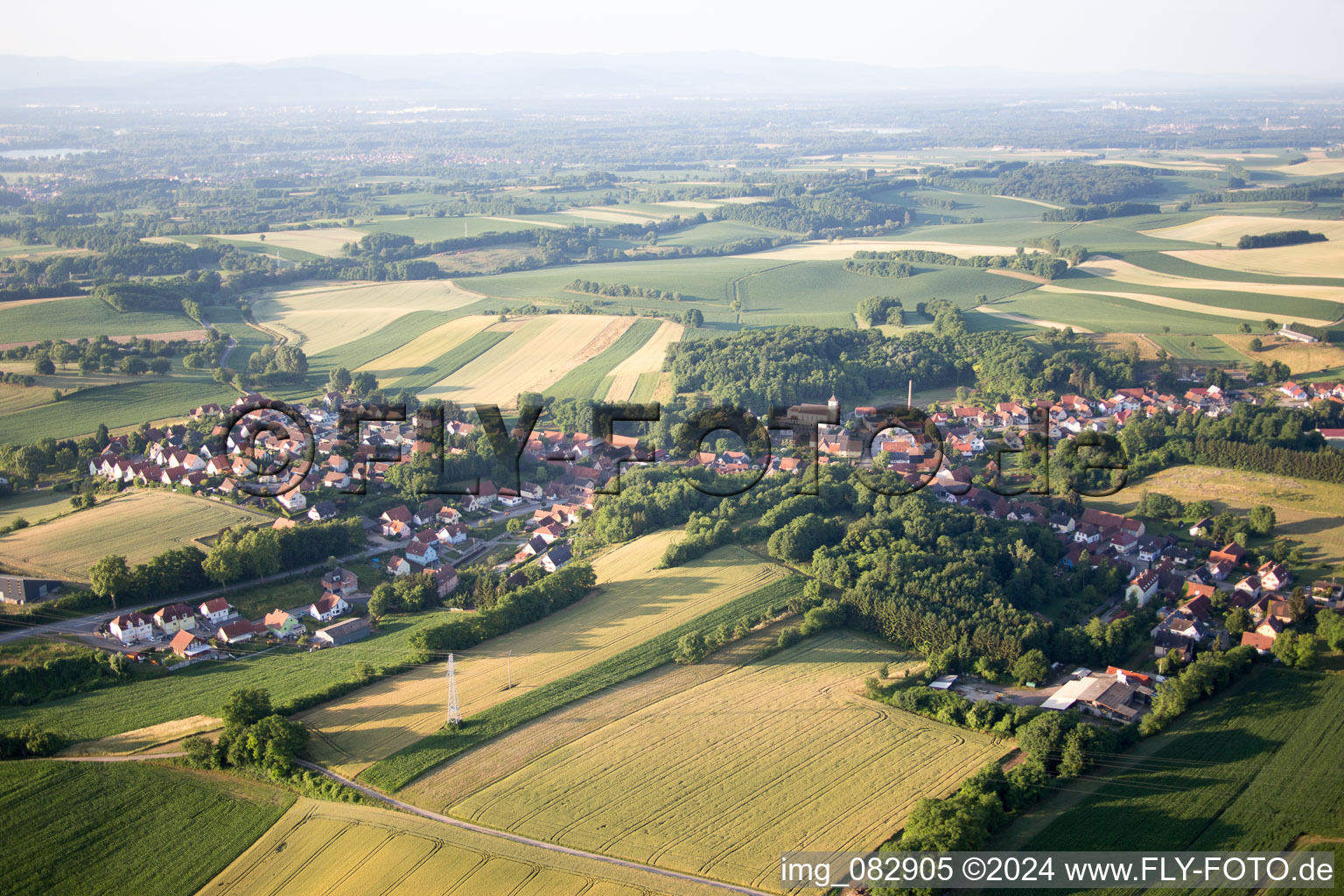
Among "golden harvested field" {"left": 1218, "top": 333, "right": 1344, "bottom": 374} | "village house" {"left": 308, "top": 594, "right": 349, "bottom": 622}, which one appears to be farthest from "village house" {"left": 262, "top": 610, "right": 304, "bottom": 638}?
"golden harvested field" {"left": 1218, "top": 333, "right": 1344, "bottom": 374}

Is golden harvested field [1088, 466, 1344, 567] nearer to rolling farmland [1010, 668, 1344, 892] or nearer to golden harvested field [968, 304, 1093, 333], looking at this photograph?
rolling farmland [1010, 668, 1344, 892]

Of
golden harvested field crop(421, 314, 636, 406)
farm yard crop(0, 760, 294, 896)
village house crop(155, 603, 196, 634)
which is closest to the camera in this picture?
farm yard crop(0, 760, 294, 896)

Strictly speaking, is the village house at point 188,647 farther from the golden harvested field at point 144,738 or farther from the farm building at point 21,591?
the farm building at point 21,591

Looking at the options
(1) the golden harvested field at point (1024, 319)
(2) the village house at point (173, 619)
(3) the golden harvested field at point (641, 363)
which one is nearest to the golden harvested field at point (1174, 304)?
(1) the golden harvested field at point (1024, 319)

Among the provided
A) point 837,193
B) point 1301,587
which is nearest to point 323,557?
point 1301,587

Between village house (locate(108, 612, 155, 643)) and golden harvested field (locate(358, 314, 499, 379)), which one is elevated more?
golden harvested field (locate(358, 314, 499, 379))

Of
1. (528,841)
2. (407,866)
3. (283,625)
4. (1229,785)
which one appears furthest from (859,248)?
(407,866)

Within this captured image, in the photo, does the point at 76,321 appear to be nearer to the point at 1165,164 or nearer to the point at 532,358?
the point at 532,358
